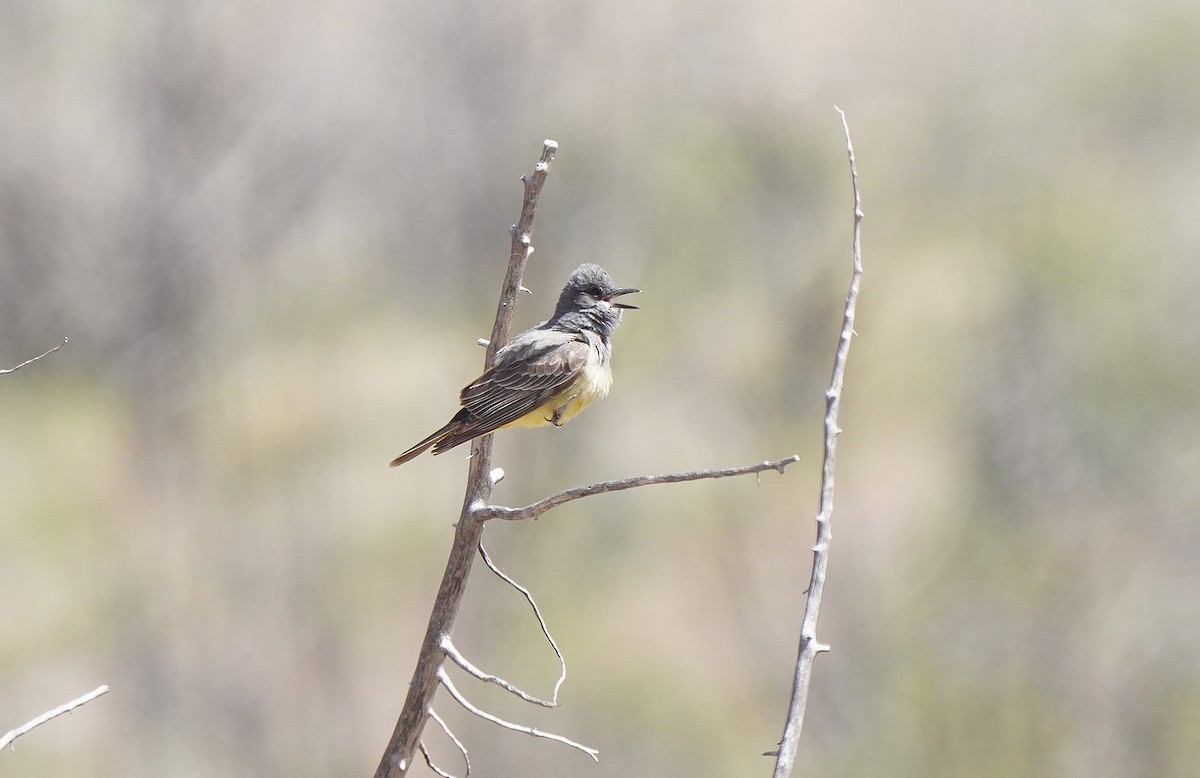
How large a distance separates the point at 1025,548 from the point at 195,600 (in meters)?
10.2

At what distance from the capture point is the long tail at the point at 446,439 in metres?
3.20

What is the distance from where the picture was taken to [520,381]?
338 cm

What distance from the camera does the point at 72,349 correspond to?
590 inches

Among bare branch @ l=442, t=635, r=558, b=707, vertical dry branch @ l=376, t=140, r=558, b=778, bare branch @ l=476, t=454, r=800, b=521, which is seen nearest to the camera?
bare branch @ l=476, t=454, r=800, b=521

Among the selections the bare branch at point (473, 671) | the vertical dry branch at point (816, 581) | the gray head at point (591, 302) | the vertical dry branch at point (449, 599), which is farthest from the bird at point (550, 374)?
the vertical dry branch at point (816, 581)

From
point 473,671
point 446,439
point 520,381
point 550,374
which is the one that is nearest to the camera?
point 473,671

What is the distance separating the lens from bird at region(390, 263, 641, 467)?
3.25 m

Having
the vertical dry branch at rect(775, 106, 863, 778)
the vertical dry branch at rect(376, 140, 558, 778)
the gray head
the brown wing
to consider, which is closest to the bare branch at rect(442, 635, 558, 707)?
the vertical dry branch at rect(376, 140, 558, 778)

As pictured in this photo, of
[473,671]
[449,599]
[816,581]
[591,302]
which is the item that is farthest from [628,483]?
[591,302]

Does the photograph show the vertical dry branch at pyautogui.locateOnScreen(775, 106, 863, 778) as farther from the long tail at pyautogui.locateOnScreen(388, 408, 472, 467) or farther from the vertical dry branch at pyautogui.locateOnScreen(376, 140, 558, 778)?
the long tail at pyautogui.locateOnScreen(388, 408, 472, 467)

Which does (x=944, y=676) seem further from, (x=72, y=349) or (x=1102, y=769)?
(x=72, y=349)

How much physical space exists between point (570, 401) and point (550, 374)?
0.12 m

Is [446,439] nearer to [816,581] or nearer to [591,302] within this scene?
[591,302]

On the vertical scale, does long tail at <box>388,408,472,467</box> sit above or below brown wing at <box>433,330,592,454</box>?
below
